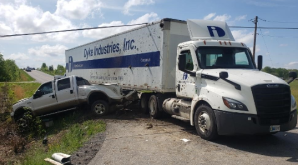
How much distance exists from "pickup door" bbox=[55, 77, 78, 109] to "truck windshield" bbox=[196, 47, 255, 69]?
5.76m

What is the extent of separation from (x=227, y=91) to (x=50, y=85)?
7735 millimetres

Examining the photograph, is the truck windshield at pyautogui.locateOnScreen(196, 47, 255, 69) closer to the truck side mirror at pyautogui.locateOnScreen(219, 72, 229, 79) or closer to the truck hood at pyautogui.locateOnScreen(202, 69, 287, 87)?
the truck hood at pyautogui.locateOnScreen(202, 69, 287, 87)

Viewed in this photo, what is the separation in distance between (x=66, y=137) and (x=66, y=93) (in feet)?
9.07

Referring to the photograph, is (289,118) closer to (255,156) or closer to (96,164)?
(255,156)

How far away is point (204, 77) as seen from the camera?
23.2ft

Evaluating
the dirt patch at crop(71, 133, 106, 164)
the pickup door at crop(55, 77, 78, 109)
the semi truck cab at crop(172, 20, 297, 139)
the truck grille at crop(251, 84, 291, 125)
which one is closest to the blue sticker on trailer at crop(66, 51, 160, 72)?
the semi truck cab at crop(172, 20, 297, 139)

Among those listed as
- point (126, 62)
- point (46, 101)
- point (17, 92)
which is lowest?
point (17, 92)

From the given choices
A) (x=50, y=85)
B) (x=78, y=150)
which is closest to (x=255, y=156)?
(x=78, y=150)

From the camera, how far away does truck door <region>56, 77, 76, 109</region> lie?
35.7 feet

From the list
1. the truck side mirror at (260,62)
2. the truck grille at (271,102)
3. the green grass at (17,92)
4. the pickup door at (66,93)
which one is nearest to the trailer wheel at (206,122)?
the truck grille at (271,102)

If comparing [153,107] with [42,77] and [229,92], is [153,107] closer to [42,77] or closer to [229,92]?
[229,92]

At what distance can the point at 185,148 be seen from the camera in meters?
6.24

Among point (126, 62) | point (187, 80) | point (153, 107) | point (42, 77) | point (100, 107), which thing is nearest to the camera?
point (187, 80)

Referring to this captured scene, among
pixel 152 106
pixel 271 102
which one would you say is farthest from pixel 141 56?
pixel 271 102
